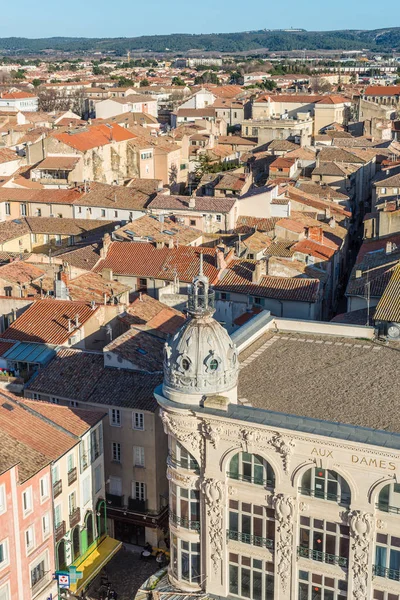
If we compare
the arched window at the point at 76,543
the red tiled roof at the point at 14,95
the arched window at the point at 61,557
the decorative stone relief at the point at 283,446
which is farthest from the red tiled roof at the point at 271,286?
the red tiled roof at the point at 14,95

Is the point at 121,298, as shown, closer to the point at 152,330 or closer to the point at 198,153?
the point at 152,330

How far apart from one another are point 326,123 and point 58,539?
108m

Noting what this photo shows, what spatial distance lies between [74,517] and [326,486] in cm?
1207

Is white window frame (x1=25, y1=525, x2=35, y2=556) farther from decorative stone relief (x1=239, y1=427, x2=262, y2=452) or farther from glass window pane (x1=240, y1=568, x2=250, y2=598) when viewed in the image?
decorative stone relief (x1=239, y1=427, x2=262, y2=452)

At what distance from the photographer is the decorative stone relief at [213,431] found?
→ 26.0 m

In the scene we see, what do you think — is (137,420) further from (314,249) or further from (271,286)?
(314,249)

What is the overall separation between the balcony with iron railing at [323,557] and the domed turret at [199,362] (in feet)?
16.1

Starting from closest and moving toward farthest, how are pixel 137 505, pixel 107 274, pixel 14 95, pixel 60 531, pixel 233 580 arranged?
pixel 233 580
pixel 60 531
pixel 137 505
pixel 107 274
pixel 14 95

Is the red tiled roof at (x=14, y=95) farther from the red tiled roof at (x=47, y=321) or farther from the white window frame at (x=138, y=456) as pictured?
the white window frame at (x=138, y=456)

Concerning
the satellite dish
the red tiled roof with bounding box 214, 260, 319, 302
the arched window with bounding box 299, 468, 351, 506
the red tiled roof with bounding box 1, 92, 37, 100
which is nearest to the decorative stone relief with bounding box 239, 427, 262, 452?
the arched window with bounding box 299, 468, 351, 506

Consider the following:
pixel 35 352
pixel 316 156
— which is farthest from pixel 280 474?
pixel 316 156

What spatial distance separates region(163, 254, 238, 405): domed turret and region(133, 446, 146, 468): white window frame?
9759 millimetres

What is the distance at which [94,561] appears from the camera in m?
34.2

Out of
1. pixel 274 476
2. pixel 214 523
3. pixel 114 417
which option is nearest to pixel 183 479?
pixel 214 523
